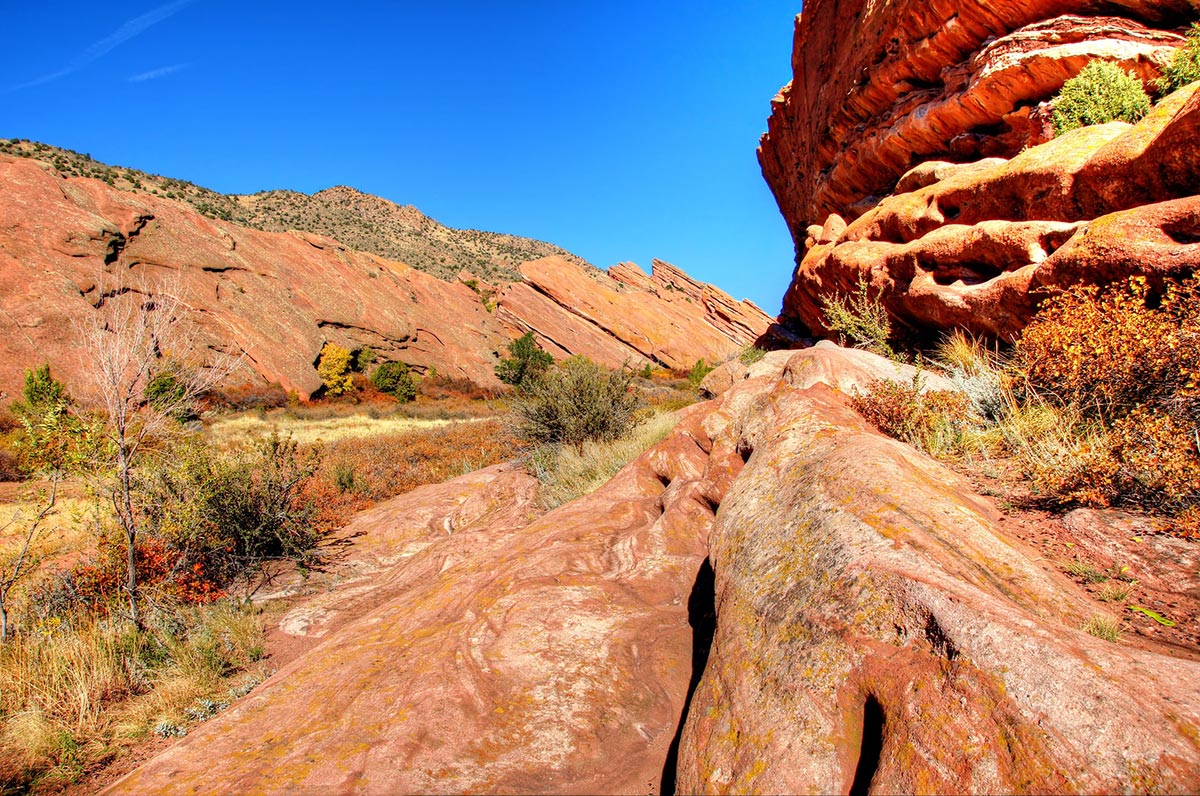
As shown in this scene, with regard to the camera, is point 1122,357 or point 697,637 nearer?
point 697,637

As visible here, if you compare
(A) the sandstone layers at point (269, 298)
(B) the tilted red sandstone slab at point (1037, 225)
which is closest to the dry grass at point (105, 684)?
(A) the sandstone layers at point (269, 298)

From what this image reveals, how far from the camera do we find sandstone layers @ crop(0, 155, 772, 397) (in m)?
20.3

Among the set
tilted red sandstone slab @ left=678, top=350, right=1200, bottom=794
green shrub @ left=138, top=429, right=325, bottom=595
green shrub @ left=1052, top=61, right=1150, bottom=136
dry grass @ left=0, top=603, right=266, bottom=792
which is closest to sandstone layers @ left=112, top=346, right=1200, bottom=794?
tilted red sandstone slab @ left=678, top=350, right=1200, bottom=794

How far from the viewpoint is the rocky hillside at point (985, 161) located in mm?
5320

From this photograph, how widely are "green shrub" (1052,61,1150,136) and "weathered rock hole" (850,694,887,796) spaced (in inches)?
387

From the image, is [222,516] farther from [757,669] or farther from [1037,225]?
[1037,225]

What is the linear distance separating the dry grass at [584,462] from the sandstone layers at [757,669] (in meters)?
3.08

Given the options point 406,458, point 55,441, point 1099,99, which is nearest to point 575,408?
point 406,458

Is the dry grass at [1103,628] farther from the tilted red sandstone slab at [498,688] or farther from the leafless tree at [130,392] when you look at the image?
the leafless tree at [130,392]

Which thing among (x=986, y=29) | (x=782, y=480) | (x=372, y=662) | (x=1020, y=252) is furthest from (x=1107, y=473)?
(x=986, y=29)

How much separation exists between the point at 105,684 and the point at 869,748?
209 inches

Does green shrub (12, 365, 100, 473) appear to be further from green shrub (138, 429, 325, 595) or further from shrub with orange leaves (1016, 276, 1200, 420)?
shrub with orange leaves (1016, 276, 1200, 420)

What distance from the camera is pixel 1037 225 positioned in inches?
261

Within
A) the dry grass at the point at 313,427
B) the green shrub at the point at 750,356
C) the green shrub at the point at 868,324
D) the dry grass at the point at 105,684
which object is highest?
the green shrub at the point at 750,356
